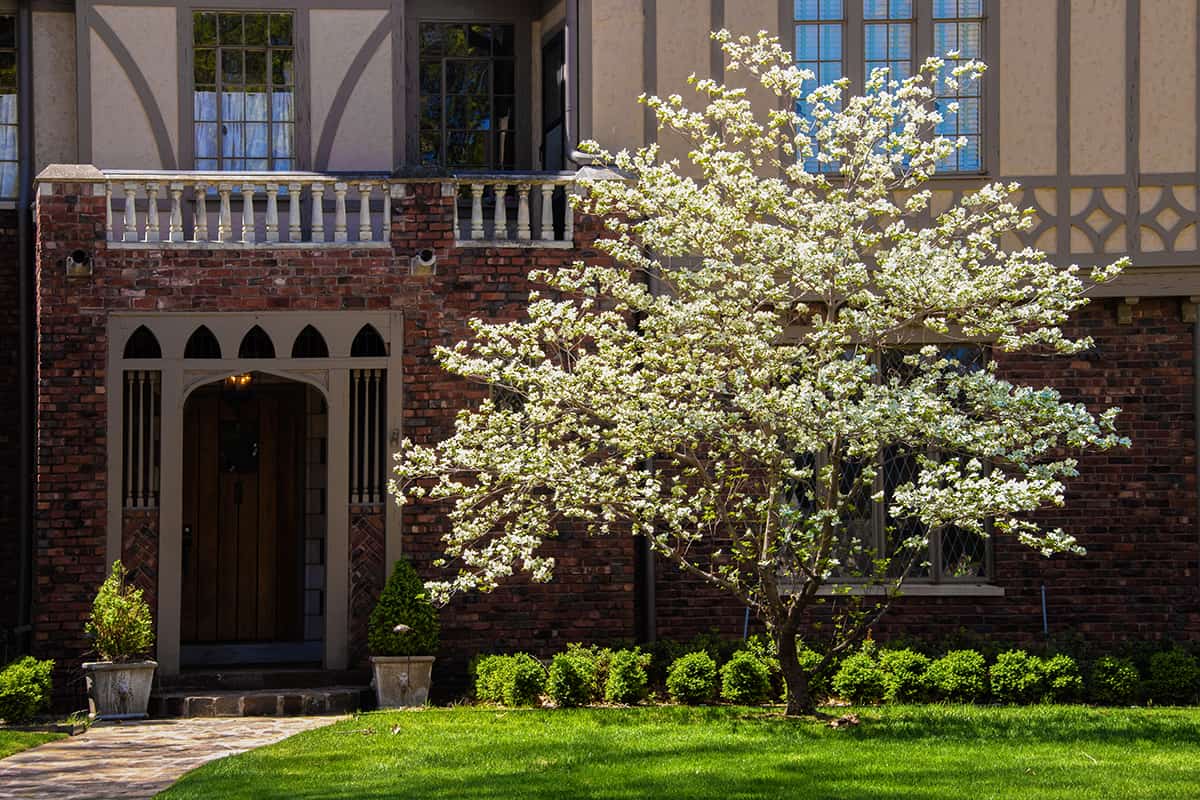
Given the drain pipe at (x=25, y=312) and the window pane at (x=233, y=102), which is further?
the window pane at (x=233, y=102)

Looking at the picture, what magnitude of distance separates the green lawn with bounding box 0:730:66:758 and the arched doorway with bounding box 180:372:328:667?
369cm

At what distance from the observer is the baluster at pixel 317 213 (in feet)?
47.6

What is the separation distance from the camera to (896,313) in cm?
1213

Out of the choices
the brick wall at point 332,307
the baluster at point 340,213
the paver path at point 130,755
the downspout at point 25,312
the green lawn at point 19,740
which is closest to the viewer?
the paver path at point 130,755

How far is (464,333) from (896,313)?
12.9 ft

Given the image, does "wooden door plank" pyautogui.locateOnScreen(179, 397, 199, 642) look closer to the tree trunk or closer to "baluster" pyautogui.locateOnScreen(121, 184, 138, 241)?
"baluster" pyautogui.locateOnScreen(121, 184, 138, 241)

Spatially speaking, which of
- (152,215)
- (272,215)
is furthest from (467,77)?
(152,215)

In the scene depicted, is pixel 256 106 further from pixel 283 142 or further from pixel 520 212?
pixel 520 212

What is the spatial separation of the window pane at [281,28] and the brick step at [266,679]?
5.85 metres

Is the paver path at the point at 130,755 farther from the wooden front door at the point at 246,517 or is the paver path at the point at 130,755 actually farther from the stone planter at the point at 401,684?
the wooden front door at the point at 246,517

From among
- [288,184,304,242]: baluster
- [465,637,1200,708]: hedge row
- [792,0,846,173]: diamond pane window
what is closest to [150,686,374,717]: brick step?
[465,637,1200,708]: hedge row

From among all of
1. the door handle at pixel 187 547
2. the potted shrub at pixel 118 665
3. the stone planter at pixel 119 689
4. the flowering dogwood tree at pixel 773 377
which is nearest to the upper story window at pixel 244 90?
the door handle at pixel 187 547

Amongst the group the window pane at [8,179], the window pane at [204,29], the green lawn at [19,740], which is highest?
the window pane at [204,29]

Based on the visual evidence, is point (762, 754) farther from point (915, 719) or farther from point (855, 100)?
point (855, 100)
